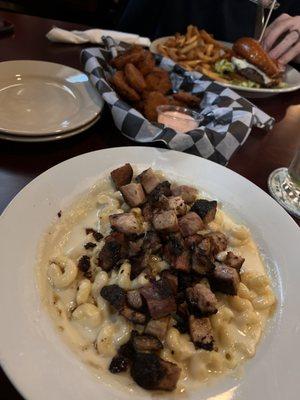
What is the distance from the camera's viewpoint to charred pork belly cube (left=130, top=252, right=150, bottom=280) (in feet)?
3.41

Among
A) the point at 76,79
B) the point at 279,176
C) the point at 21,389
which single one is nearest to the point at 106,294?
the point at 21,389

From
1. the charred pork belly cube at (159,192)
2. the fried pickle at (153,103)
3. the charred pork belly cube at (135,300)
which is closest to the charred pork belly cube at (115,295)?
the charred pork belly cube at (135,300)

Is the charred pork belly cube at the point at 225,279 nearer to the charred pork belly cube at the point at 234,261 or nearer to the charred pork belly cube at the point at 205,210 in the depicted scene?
the charred pork belly cube at the point at 234,261

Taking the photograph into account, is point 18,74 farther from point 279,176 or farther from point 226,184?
point 279,176

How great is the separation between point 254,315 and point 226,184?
50cm

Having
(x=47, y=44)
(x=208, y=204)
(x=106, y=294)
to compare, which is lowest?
(x=47, y=44)

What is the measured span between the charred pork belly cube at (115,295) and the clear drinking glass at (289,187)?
745 mm

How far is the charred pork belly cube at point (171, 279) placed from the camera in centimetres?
98

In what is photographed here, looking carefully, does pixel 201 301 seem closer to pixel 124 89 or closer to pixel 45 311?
pixel 45 311

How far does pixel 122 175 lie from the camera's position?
1.27 metres

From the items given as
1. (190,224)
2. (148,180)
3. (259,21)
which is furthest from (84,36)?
(190,224)

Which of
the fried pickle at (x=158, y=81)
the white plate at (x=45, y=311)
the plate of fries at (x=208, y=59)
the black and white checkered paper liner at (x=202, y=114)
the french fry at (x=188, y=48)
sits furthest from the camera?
the french fry at (x=188, y=48)

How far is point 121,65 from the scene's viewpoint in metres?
1.73

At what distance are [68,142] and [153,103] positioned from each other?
400mm
